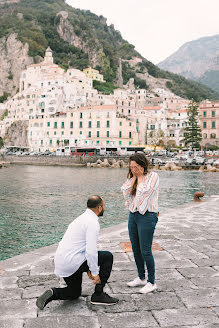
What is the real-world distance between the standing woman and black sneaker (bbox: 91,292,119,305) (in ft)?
1.64

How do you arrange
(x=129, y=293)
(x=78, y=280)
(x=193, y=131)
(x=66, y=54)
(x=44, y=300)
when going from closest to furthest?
(x=44, y=300) < (x=78, y=280) < (x=129, y=293) < (x=193, y=131) < (x=66, y=54)

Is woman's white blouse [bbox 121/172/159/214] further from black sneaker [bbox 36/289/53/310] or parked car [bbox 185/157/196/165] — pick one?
parked car [bbox 185/157/196/165]

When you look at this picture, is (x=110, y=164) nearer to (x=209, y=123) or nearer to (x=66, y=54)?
(x=209, y=123)

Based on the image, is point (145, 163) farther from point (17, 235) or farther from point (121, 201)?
point (121, 201)

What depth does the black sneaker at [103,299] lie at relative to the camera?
3.92m

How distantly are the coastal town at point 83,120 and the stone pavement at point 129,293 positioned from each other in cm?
6142

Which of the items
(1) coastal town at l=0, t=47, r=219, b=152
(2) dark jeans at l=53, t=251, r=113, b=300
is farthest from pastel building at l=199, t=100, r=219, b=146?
(2) dark jeans at l=53, t=251, r=113, b=300

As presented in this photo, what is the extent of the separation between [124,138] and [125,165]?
15313mm

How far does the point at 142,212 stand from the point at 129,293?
1.07 metres

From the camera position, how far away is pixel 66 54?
407ft

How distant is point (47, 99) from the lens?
259 feet

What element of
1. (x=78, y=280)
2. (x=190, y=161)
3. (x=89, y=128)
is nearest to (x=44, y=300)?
(x=78, y=280)

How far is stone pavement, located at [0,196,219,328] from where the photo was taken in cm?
355

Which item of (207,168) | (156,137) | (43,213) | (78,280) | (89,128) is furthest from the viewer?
(156,137)
